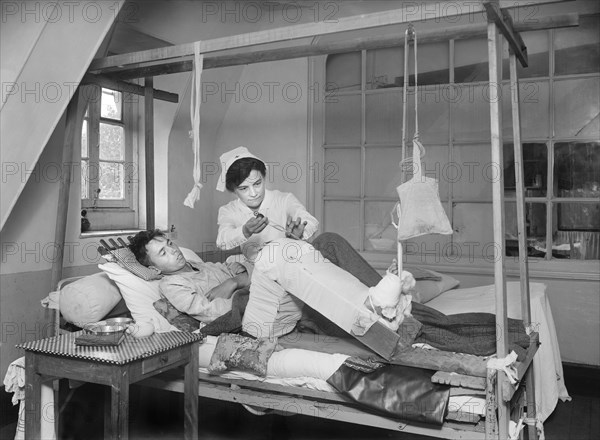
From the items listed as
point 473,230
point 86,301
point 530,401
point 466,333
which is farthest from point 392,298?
point 473,230

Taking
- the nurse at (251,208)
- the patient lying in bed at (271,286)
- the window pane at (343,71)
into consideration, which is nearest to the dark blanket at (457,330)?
the patient lying in bed at (271,286)

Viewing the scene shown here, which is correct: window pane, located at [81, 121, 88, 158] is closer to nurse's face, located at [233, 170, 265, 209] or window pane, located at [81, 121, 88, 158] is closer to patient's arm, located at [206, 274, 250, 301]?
nurse's face, located at [233, 170, 265, 209]

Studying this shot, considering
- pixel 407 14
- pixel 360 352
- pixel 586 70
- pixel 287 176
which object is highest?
pixel 586 70

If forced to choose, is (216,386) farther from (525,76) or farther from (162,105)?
(525,76)

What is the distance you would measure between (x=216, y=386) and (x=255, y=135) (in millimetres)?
3008

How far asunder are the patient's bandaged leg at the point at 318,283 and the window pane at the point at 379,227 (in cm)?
234

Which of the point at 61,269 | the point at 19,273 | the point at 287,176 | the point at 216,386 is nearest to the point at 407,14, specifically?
the point at 216,386

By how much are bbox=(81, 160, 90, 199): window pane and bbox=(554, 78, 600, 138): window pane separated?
3.42 meters

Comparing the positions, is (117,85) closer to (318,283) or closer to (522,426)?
(318,283)

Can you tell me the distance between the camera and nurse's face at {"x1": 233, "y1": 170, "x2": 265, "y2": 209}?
3338 mm

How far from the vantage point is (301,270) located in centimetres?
277

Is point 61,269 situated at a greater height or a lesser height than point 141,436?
greater

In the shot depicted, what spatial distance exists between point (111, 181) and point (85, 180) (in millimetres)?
264

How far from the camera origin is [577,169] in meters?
4.52
